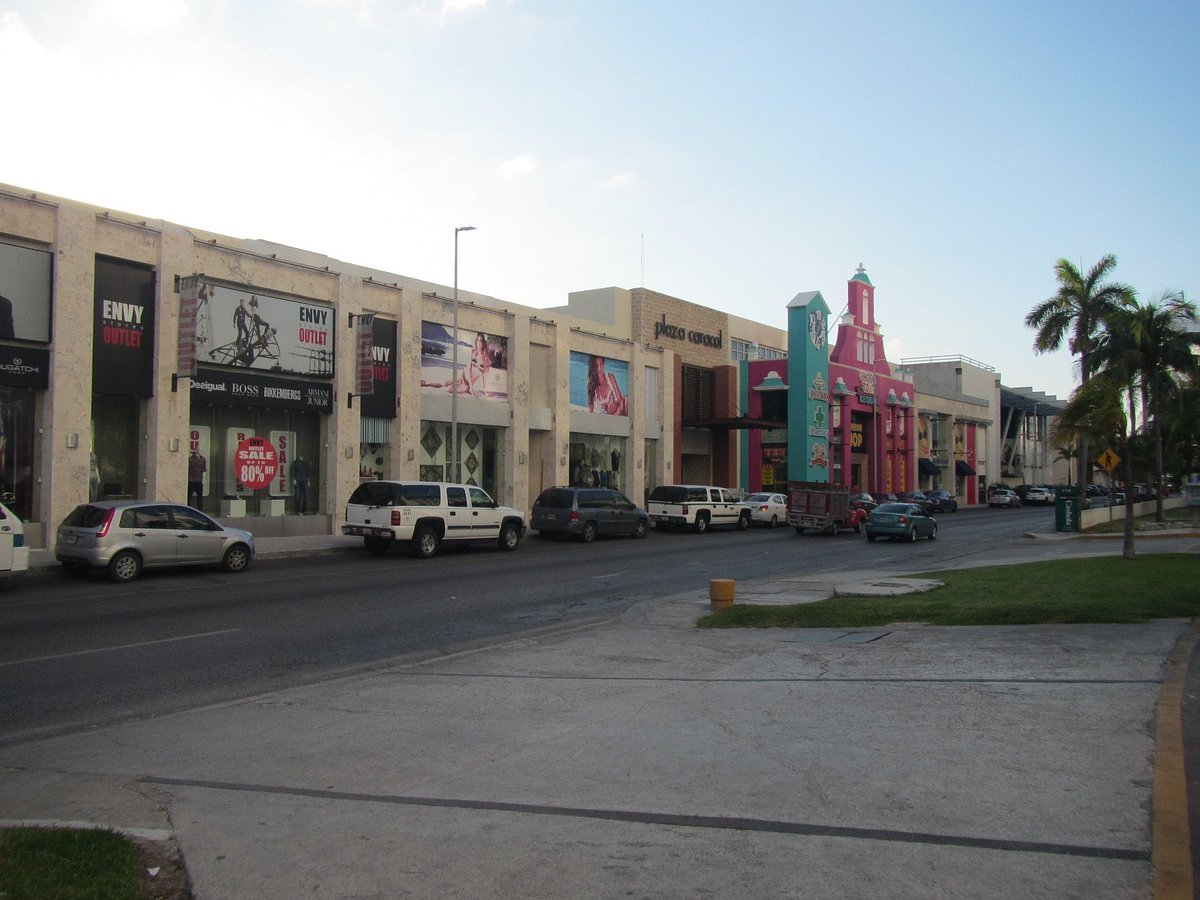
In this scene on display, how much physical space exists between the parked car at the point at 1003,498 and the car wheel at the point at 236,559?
203 feet

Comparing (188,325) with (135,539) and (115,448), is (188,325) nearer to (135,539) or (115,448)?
(115,448)

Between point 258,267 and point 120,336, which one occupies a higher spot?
point 258,267

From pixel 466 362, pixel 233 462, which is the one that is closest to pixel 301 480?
pixel 233 462

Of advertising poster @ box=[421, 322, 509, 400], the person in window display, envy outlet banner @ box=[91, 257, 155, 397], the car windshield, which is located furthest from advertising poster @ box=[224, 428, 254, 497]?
the person in window display

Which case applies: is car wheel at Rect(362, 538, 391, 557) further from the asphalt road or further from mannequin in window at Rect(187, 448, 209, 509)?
mannequin in window at Rect(187, 448, 209, 509)

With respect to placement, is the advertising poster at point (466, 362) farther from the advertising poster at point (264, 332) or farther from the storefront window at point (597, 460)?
the storefront window at point (597, 460)

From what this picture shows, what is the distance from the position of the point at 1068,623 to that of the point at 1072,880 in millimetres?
8125

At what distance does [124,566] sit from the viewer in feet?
59.8

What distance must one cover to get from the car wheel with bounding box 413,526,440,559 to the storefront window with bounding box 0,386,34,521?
865 centimetres

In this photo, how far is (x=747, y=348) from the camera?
57.1 meters

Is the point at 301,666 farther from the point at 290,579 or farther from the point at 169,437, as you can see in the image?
the point at 169,437

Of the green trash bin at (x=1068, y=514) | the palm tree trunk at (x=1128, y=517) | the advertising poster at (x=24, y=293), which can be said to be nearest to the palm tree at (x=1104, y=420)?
the palm tree trunk at (x=1128, y=517)

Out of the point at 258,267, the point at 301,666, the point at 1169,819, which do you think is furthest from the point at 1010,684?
the point at 258,267

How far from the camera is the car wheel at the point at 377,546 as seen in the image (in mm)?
25188
